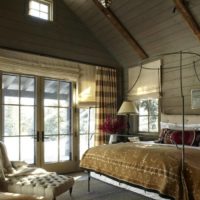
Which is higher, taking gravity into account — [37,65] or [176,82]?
[37,65]

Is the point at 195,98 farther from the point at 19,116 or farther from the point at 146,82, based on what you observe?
the point at 19,116

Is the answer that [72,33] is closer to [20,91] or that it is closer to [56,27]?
[56,27]

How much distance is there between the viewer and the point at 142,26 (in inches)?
209

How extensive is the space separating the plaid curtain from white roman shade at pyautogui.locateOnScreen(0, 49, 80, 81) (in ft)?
2.10

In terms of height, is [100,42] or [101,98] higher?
[100,42]

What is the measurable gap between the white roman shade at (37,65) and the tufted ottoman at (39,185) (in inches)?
87.5

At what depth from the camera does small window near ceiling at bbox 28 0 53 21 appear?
17.4 ft

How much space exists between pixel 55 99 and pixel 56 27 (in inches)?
62.9

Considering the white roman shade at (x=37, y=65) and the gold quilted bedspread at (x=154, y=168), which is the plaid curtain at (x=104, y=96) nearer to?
the white roman shade at (x=37, y=65)

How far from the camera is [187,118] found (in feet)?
15.9

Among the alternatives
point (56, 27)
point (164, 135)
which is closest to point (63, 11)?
point (56, 27)

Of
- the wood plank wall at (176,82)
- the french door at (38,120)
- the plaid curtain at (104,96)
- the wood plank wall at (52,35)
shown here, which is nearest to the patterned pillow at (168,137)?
the wood plank wall at (176,82)

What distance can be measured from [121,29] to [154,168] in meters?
3.55

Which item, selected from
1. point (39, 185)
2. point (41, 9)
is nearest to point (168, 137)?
point (39, 185)
